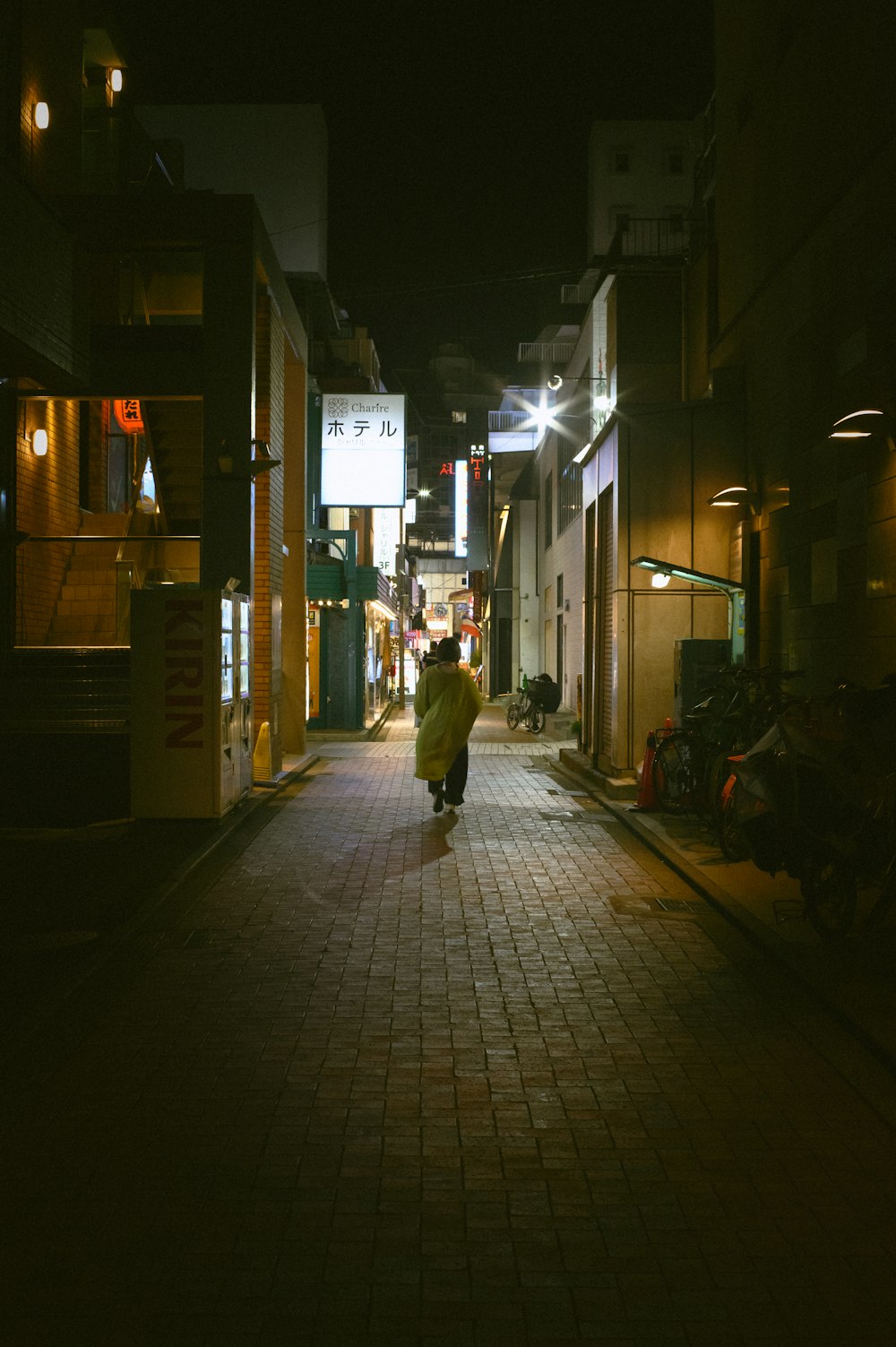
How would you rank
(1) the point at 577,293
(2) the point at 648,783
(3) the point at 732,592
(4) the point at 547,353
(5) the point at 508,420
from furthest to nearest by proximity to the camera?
(5) the point at 508,420
(1) the point at 577,293
(4) the point at 547,353
(3) the point at 732,592
(2) the point at 648,783

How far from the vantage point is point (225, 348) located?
586 inches

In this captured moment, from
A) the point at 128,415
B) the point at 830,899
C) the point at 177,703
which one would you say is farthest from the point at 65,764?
the point at 830,899

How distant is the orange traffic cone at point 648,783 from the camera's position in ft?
41.1

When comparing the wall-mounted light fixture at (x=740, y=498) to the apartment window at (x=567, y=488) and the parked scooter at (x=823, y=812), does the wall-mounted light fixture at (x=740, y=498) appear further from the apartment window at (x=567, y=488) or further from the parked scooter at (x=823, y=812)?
the apartment window at (x=567, y=488)

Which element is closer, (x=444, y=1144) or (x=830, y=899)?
(x=444, y=1144)

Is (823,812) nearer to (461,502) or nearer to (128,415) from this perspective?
(128,415)

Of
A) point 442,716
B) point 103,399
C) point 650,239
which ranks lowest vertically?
point 442,716

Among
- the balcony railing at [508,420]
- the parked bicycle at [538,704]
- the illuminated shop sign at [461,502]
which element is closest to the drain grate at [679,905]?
the parked bicycle at [538,704]

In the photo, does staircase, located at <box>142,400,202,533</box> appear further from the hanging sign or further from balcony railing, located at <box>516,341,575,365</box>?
balcony railing, located at <box>516,341,575,365</box>

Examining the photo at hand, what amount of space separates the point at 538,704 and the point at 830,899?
73.0ft

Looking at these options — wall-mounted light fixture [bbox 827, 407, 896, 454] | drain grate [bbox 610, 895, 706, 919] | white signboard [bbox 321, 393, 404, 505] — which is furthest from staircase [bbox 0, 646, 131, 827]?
white signboard [bbox 321, 393, 404, 505]

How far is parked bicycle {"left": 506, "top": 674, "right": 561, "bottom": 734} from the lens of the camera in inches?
1141

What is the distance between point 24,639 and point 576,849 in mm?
9290

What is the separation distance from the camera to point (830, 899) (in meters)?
6.70
